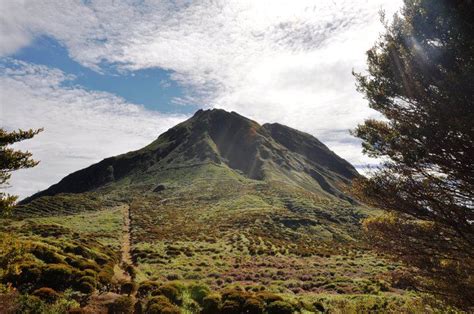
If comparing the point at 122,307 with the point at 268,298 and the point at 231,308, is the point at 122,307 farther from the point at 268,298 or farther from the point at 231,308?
the point at 268,298

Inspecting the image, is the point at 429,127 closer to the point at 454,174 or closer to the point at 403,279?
the point at 454,174

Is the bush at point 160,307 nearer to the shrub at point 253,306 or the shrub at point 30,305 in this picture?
the shrub at point 253,306

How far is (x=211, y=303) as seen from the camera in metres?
19.8

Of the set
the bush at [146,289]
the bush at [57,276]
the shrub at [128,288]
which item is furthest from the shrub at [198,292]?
the bush at [57,276]

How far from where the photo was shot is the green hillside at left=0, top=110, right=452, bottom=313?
1978cm

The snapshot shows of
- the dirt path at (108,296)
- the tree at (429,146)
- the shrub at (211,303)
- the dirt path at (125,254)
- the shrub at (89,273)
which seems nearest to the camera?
the tree at (429,146)

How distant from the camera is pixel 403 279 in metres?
12.5

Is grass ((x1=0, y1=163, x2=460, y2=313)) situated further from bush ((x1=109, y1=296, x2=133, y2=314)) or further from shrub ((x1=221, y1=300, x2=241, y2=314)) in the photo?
bush ((x1=109, y1=296, x2=133, y2=314))

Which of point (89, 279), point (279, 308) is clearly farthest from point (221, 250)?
point (279, 308)

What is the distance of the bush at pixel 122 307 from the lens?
715 inches

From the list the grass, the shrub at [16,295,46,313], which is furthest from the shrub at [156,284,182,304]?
the shrub at [16,295,46,313]

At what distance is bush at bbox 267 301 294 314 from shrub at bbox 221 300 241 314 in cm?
169

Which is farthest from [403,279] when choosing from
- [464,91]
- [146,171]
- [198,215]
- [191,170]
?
[146,171]

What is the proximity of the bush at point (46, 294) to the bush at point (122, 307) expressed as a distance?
2.95 meters
